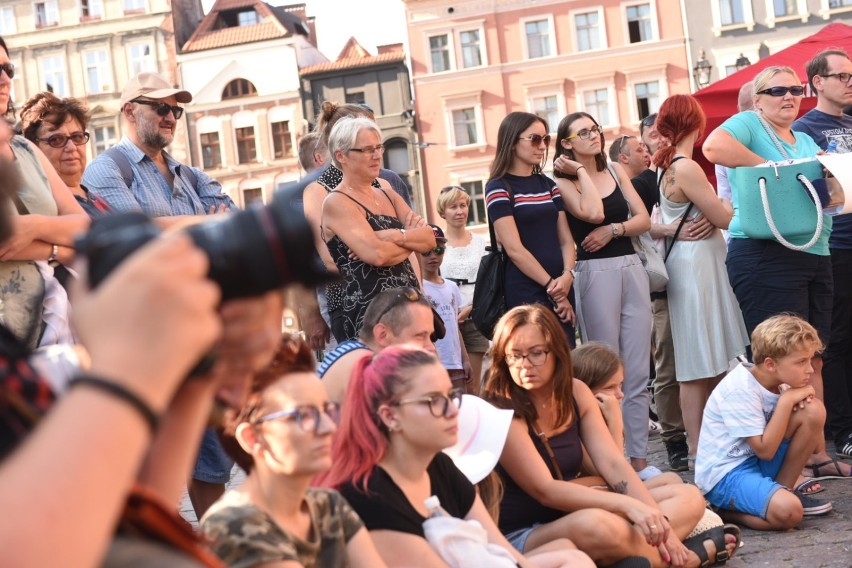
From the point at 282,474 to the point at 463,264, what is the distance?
22.9ft

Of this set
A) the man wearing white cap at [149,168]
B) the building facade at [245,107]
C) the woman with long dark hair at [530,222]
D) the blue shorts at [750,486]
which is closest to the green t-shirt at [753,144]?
the woman with long dark hair at [530,222]

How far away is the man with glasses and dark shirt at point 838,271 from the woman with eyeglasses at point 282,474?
5054 millimetres

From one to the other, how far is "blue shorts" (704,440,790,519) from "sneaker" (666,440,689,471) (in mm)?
1003

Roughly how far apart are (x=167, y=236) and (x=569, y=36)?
4699 cm

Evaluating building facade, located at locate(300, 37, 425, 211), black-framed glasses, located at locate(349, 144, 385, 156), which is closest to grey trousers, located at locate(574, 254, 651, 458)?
black-framed glasses, located at locate(349, 144, 385, 156)

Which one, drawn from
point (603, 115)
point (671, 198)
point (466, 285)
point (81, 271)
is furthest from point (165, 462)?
point (603, 115)

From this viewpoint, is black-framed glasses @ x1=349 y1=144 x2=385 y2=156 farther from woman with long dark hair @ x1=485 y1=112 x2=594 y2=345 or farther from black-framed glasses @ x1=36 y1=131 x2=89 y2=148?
black-framed glasses @ x1=36 y1=131 x2=89 y2=148

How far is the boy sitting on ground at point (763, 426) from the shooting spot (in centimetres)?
594

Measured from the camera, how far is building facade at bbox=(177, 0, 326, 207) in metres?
50.1

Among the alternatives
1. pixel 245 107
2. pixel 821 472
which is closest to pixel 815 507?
pixel 821 472

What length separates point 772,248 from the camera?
268 inches

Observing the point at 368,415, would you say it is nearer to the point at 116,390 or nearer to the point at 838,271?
the point at 116,390

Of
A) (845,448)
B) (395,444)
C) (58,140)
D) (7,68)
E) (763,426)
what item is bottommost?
(845,448)

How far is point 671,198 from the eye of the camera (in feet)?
23.9
